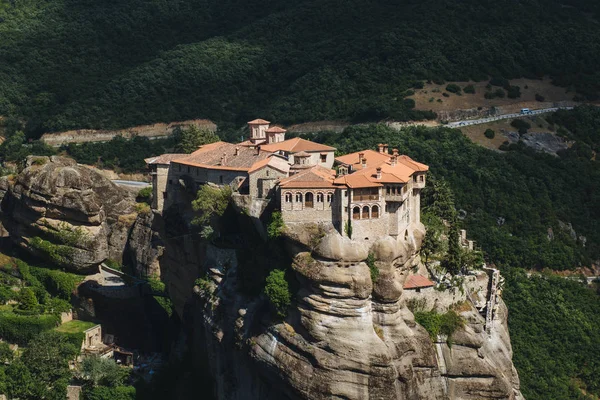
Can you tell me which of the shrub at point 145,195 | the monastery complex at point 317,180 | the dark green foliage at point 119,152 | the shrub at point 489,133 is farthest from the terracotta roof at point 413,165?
the dark green foliage at point 119,152

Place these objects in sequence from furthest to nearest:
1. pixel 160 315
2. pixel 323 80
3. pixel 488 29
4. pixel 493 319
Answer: pixel 488 29, pixel 323 80, pixel 160 315, pixel 493 319

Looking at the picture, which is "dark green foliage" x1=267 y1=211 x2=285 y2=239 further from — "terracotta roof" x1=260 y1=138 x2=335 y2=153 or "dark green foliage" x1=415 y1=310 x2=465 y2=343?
"terracotta roof" x1=260 y1=138 x2=335 y2=153

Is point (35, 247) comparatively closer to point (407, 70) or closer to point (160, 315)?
point (160, 315)

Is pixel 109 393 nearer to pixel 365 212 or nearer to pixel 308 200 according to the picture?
pixel 308 200

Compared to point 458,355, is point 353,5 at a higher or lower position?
higher

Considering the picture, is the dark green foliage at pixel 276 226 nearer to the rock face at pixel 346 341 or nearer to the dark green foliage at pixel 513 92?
the rock face at pixel 346 341

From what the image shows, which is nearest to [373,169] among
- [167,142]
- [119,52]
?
[167,142]
